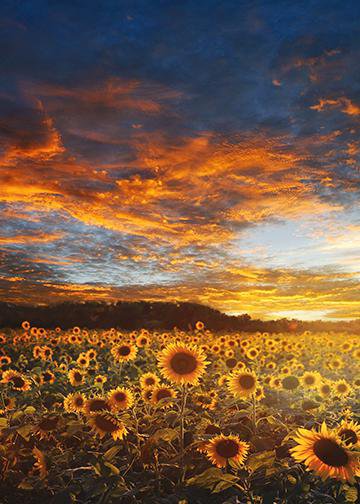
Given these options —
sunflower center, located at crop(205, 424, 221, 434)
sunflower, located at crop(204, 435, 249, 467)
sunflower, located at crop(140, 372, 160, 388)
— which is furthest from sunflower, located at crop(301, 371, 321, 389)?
sunflower, located at crop(204, 435, 249, 467)

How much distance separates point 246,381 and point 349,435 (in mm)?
2357

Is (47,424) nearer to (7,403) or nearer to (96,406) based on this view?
(96,406)

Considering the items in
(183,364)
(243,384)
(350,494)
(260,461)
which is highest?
(183,364)

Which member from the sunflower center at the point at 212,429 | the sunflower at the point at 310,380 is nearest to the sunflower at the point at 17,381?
the sunflower center at the point at 212,429

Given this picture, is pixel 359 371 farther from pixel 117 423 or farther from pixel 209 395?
pixel 117 423

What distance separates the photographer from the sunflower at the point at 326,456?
423 cm

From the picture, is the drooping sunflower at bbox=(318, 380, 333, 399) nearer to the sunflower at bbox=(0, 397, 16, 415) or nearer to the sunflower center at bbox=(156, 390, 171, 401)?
the sunflower center at bbox=(156, 390, 171, 401)

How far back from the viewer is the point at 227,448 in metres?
5.11

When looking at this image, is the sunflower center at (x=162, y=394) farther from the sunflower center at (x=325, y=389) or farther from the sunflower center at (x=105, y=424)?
the sunflower center at (x=325, y=389)

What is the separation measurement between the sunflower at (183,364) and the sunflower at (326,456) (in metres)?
1.86

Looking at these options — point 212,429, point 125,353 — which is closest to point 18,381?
point 125,353

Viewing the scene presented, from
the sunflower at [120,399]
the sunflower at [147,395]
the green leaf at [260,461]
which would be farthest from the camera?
the sunflower at [147,395]

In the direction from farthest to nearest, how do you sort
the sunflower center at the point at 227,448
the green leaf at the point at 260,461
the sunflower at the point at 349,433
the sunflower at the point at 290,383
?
the sunflower at the point at 290,383 → the sunflower center at the point at 227,448 → the sunflower at the point at 349,433 → the green leaf at the point at 260,461

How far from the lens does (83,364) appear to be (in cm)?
1235
